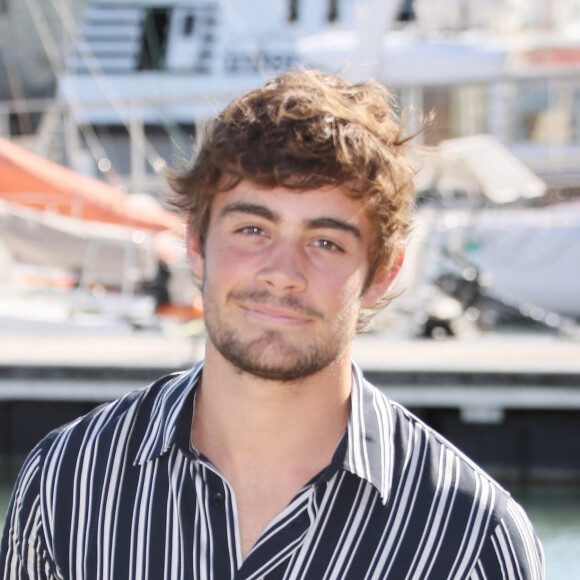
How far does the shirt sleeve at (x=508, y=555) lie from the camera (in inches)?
64.4

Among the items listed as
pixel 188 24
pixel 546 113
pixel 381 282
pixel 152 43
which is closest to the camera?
pixel 381 282

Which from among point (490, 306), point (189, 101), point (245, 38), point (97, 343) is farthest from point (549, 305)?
point (245, 38)

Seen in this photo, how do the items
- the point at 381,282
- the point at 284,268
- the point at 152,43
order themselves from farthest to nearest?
the point at 152,43 < the point at 381,282 < the point at 284,268

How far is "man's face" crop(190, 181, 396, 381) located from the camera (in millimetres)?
1735

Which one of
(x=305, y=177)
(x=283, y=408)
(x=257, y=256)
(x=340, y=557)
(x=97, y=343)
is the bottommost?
(x=97, y=343)

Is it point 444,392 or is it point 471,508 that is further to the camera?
point 444,392

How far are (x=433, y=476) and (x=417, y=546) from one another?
126 millimetres

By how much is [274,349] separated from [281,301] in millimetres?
84

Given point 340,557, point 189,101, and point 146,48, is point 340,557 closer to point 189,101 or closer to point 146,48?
point 189,101

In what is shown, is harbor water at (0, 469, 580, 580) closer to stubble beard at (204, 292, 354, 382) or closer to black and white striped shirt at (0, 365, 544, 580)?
black and white striped shirt at (0, 365, 544, 580)

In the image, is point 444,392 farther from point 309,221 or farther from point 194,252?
point 309,221

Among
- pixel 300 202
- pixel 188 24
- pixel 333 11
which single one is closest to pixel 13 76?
pixel 188 24

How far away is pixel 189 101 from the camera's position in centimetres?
1330

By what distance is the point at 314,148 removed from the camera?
1808 millimetres
